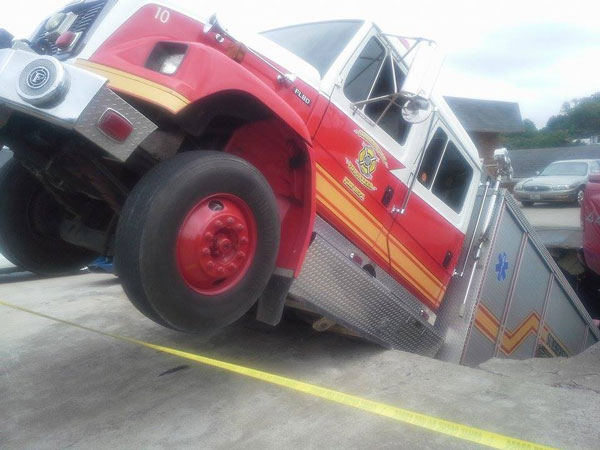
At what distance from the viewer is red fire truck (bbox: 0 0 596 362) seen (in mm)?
2488

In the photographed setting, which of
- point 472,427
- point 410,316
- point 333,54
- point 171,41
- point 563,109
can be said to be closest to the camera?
point 171,41

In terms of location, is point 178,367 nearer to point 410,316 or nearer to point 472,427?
point 410,316

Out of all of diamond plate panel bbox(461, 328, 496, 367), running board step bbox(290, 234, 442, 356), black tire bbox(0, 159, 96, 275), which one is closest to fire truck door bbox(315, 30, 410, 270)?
running board step bbox(290, 234, 442, 356)

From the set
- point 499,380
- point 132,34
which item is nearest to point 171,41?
point 132,34

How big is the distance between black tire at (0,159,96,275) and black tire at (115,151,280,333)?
1.42 meters

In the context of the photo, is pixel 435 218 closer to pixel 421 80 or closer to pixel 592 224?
pixel 421 80

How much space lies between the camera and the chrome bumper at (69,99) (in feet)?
7.64

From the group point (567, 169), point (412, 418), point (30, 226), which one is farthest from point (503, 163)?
point (567, 169)

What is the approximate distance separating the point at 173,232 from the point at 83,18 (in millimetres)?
1390

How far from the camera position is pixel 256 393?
3.51 m

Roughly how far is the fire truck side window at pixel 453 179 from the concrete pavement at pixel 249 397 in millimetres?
1504

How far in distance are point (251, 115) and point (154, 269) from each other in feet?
3.20

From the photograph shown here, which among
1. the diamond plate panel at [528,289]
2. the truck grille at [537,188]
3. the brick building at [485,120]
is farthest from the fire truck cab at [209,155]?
the brick building at [485,120]

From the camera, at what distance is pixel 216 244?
8.98ft
